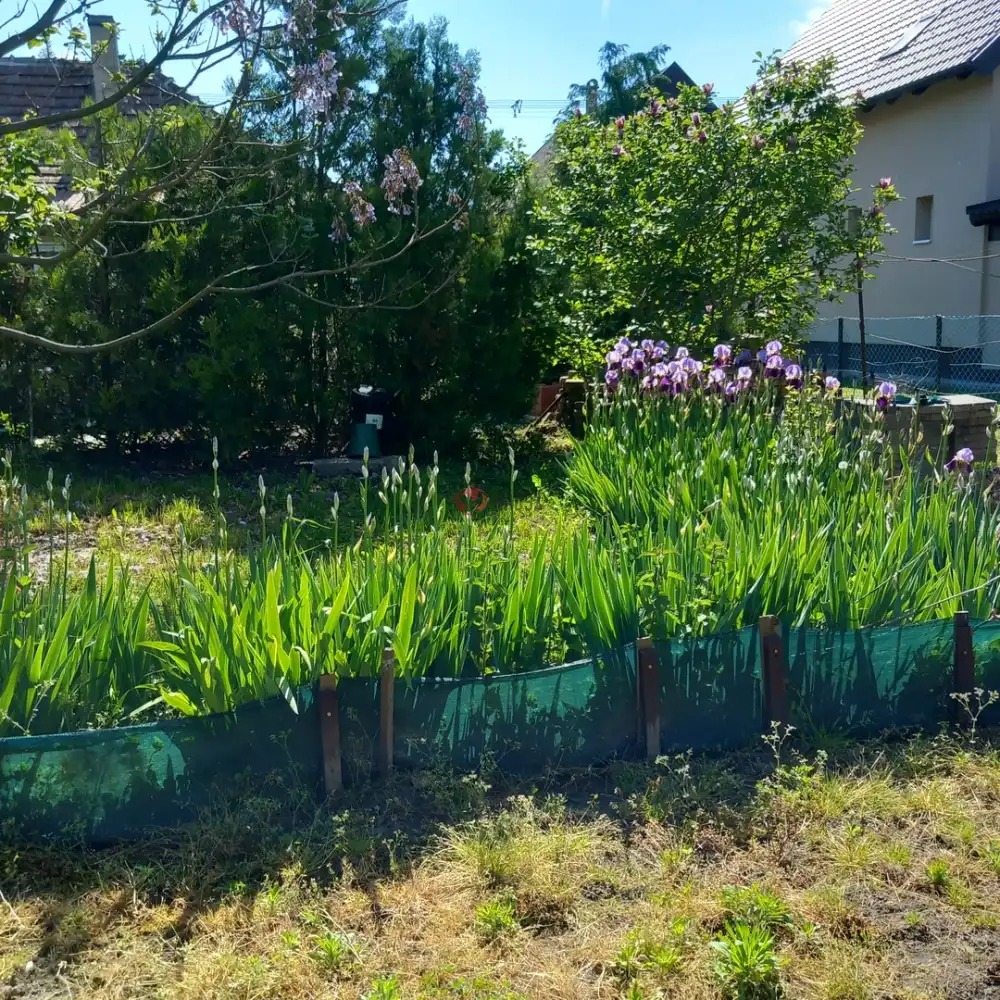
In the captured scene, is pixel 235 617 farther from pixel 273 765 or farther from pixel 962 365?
pixel 962 365

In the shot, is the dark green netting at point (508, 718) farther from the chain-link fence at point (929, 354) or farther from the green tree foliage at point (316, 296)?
the chain-link fence at point (929, 354)

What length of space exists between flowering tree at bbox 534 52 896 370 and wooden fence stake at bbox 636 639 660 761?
5.38 m

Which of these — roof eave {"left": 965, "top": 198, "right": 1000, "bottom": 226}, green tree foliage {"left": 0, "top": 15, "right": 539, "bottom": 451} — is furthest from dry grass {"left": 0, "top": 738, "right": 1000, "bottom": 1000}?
roof eave {"left": 965, "top": 198, "right": 1000, "bottom": 226}

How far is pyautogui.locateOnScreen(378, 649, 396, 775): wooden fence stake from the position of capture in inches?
117

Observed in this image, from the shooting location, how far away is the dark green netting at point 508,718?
304cm

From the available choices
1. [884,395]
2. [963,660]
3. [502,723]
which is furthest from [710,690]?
[884,395]

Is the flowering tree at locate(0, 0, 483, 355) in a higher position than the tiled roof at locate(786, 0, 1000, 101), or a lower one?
lower

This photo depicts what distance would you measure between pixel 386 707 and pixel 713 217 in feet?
20.9

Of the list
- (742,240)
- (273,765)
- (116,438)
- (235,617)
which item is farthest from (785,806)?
(116,438)

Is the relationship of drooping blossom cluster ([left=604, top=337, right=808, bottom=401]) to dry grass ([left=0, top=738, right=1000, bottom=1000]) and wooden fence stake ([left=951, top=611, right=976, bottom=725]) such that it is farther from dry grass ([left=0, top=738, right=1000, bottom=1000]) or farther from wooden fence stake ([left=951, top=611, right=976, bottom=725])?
dry grass ([left=0, top=738, right=1000, bottom=1000])

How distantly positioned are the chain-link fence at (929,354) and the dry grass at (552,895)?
11.6m

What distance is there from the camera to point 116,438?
865 cm

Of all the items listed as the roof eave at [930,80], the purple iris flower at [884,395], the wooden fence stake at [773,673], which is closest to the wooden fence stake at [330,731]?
the wooden fence stake at [773,673]

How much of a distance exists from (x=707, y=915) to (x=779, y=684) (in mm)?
1001
